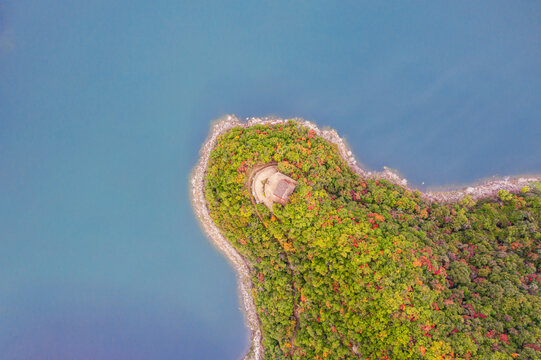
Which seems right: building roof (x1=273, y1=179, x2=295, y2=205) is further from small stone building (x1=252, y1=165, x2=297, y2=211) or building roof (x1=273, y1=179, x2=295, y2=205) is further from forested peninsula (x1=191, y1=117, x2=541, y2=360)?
forested peninsula (x1=191, y1=117, x2=541, y2=360)

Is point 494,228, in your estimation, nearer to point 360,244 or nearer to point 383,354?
point 360,244

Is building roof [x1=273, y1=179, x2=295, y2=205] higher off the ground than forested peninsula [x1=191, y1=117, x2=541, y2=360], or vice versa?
building roof [x1=273, y1=179, x2=295, y2=205]

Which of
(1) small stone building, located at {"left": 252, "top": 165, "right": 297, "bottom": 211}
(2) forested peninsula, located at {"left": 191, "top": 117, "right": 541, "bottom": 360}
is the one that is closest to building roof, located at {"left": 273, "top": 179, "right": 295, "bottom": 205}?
(1) small stone building, located at {"left": 252, "top": 165, "right": 297, "bottom": 211}

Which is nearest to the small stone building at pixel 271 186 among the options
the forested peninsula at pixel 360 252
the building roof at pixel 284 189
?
the building roof at pixel 284 189

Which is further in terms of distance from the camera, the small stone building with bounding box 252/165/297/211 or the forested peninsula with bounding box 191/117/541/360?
the small stone building with bounding box 252/165/297/211

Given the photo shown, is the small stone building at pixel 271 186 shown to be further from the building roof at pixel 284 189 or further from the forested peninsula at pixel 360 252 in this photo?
the forested peninsula at pixel 360 252

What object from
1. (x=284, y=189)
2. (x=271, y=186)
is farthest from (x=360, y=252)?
(x=271, y=186)

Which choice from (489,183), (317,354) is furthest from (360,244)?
(489,183)
